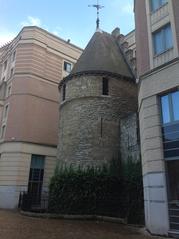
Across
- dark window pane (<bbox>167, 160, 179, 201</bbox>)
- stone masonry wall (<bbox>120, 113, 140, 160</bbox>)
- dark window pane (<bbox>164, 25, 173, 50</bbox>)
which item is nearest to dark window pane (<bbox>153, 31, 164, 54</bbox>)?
dark window pane (<bbox>164, 25, 173, 50</bbox>)

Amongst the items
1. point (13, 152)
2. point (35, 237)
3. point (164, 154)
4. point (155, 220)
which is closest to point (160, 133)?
point (164, 154)

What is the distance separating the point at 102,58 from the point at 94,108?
5.10 meters

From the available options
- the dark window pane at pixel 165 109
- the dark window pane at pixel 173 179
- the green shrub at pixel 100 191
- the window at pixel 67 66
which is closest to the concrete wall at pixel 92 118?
the green shrub at pixel 100 191

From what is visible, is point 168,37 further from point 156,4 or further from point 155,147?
point 155,147

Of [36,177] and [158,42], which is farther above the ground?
[158,42]

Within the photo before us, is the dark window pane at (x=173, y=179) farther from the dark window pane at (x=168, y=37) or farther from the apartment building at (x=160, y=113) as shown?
the dark window pane at (x=168, y=37)

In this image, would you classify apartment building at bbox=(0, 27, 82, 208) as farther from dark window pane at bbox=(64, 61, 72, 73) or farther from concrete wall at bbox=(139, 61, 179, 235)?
concrete wall at bbox=(139, 61, 179, 235)

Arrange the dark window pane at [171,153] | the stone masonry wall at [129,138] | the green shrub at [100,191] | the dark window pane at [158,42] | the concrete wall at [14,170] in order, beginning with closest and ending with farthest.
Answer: the dark window pane at [171,153] → the dark window pane at [158,42] → the green shrub at [100,191] → the stone masonry wall at [129,138] → the concrete wall at [14,170]

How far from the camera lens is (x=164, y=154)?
488 inches

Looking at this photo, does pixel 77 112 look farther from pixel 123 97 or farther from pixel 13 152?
pixel 13 152

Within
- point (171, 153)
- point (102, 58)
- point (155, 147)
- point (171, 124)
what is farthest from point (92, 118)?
point (171, 153)

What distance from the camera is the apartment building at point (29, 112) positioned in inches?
989

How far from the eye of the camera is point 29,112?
1071 inches

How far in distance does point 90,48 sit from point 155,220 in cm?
1682
